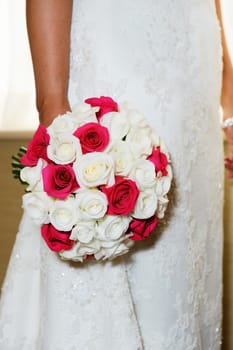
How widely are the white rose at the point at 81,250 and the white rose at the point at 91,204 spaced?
45mm

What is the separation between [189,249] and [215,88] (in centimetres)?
30

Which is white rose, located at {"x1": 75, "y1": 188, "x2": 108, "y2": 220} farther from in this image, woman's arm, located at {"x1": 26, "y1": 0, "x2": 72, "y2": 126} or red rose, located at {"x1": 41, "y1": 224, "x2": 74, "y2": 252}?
woman's arm, located at {"x1": 26, "y1": 0, "x2": 72, "y2": 126}

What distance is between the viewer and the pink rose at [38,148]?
0.85 meters

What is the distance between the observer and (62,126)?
2.77 feet

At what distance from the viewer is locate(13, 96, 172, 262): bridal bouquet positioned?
2.72 feet

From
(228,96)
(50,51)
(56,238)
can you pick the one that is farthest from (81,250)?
(228,96)

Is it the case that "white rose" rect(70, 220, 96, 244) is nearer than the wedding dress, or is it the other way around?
"white rose" rect(70, 220, 96, 244)

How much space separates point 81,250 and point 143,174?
0.45 ft

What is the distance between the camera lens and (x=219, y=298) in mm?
1221

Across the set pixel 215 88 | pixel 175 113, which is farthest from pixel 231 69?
pixel 175 113

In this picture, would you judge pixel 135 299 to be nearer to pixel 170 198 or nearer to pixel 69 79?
pixel 170 198

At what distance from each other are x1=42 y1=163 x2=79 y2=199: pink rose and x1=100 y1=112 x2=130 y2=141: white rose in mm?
79

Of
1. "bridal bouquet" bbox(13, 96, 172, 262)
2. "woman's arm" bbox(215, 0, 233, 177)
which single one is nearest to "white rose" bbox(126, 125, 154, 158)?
"bridal bouquet" bbox(13, 96, 172, 262)

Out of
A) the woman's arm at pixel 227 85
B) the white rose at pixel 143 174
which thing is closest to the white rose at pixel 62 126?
the white rose at pixel 143 174
